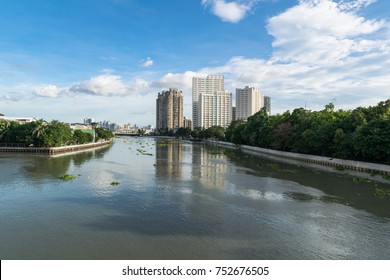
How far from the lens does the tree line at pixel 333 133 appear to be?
1764 inches

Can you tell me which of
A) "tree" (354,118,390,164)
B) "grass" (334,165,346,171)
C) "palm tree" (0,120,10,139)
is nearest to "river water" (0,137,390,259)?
"tree" (354,118,390,164)

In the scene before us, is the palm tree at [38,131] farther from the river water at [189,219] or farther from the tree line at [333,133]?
the tree line at [333,133]

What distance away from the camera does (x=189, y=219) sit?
843 inches

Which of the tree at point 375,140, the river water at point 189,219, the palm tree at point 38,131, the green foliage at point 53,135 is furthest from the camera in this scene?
the palm tree at point 38,131

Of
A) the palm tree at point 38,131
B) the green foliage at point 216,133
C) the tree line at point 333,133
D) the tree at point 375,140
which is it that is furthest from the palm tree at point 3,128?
the green foliage at point 216,133

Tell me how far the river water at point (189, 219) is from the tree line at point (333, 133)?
997cm

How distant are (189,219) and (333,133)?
1704 inches

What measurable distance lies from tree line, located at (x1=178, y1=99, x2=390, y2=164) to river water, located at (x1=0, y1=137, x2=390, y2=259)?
9.97 meters

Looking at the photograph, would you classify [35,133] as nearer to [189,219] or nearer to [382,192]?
[189,219]

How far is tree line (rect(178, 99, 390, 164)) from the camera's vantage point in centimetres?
4481

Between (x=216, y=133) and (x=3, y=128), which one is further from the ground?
(x=3, y=128)

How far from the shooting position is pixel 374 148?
146ft

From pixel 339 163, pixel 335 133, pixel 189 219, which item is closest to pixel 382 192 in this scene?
pixel 189 219
